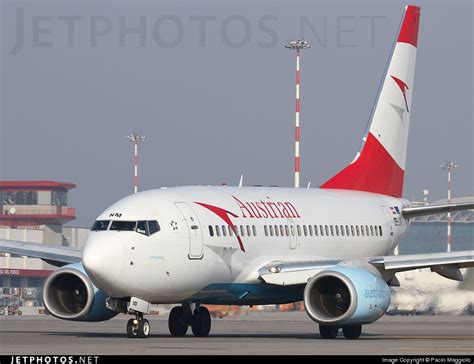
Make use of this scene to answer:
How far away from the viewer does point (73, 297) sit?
40.6 meters

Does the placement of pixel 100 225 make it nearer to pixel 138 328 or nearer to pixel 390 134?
pixel 138 328

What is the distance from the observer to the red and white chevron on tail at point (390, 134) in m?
49.3

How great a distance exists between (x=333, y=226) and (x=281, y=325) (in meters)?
8.88

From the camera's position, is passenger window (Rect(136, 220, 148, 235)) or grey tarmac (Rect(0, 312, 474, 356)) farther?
passenger window (Rect(136, 220, 148, 235))

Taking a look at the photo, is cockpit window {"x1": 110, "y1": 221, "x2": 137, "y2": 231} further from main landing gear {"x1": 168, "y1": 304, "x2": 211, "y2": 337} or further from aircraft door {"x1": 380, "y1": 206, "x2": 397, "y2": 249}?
aircraft door {"x1": 380, "y1": 206, "x2": 397, "y2": 249}

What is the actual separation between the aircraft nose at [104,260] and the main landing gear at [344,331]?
7.28m

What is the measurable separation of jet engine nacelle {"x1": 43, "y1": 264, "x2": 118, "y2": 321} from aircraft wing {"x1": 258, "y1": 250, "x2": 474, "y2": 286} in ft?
16.6

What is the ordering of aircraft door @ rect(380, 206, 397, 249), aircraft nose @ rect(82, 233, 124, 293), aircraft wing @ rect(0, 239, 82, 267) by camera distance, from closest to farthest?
aircraft nose @ rect(82, 233, 124, 293)
aircraft wing @ rect(0, 239, 82, 267)
aircraft door @ rect(380, 206, 397, 249)

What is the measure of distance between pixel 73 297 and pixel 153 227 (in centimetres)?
491

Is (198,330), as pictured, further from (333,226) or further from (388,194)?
(388,194)

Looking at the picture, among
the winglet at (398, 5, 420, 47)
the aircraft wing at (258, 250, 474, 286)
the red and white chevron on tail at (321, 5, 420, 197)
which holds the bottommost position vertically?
the aircraft wing at (258, 250, 474, 286)

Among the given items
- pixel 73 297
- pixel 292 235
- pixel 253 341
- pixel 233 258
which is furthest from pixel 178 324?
pixel 292 235

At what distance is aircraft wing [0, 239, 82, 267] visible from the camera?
42281 mm

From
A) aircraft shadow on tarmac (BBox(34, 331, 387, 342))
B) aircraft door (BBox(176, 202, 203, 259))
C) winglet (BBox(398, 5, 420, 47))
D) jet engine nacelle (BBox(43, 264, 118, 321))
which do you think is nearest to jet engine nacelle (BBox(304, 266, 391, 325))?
aircraft shadow on tarmac (BBox(34, 331, 387, 342))
